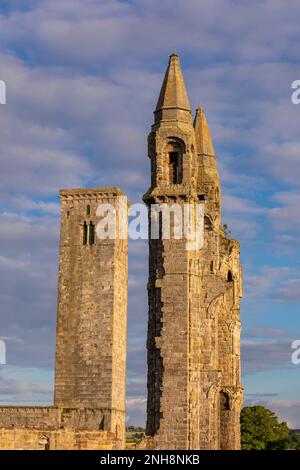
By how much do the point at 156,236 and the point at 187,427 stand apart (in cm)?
900

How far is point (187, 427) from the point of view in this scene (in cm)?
4056

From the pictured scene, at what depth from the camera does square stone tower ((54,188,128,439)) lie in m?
52.9

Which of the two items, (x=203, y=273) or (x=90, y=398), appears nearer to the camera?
(x=203, y=273)

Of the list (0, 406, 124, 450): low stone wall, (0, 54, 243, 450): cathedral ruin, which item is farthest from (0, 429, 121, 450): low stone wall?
(0, 406, 124, 450): low stone wall

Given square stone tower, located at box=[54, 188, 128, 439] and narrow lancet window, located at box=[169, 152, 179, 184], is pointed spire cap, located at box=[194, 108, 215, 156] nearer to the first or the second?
square stone tower, located at box=[54, 188, 128, 439]

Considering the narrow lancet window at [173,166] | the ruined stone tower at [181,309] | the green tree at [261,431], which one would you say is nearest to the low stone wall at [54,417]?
the ruined stone tower at [181,309]

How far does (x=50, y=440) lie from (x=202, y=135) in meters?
23.4

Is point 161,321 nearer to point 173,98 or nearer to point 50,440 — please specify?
point 50,440

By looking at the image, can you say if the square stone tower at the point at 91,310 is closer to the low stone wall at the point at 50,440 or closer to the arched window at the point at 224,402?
the arched window at the point at 224,402

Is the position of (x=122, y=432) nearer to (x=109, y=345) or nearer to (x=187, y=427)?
(x=109, y=345)

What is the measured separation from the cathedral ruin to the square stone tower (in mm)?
62

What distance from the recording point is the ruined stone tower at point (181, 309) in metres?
41.0

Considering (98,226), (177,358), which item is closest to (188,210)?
(177,358)

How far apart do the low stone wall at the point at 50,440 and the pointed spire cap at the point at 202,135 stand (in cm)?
1804
